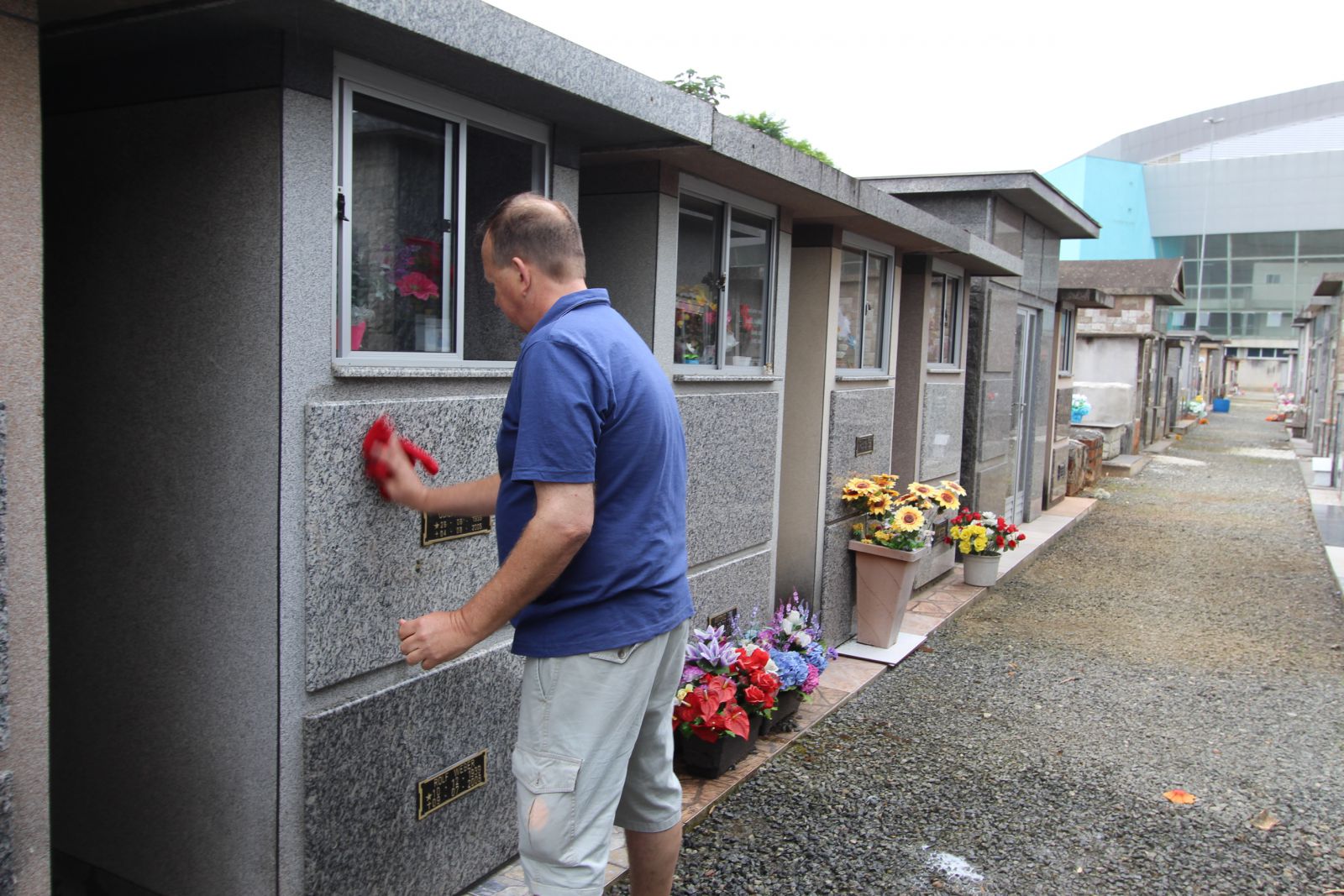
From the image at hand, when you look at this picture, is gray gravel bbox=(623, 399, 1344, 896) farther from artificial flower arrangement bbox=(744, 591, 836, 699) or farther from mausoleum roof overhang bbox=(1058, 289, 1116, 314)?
mausoleum roof overhang bbox=(1058, 289, 1116, 314)

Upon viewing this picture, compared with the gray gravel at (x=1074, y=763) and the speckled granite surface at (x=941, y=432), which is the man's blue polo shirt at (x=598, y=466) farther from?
the speckled granite surface at (x=941, y=432)

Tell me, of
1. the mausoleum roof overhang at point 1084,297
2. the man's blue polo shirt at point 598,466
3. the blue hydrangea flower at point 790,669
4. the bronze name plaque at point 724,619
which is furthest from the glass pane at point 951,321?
the man's blue polo shirt at point 598,466

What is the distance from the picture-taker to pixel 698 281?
4777 millimetres

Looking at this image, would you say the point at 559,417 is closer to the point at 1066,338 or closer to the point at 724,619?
the point at 724,619

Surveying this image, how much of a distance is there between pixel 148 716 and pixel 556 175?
207 cm

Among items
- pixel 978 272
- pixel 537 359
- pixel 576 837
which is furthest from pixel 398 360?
pixel 978 272

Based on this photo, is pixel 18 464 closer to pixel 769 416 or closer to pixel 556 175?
pixel 556 175

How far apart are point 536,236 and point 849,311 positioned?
4.30 metres

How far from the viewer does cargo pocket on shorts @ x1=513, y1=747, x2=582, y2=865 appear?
2340 millimetres

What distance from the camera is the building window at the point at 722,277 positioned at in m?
4.65

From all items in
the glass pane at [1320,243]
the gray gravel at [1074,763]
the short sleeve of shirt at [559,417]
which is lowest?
the gray gravel at [1074,763]

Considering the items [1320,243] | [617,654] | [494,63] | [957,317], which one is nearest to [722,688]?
[617,654]

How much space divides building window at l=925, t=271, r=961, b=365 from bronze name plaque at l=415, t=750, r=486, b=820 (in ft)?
17.3

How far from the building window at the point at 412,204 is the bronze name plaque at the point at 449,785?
1241 mm
